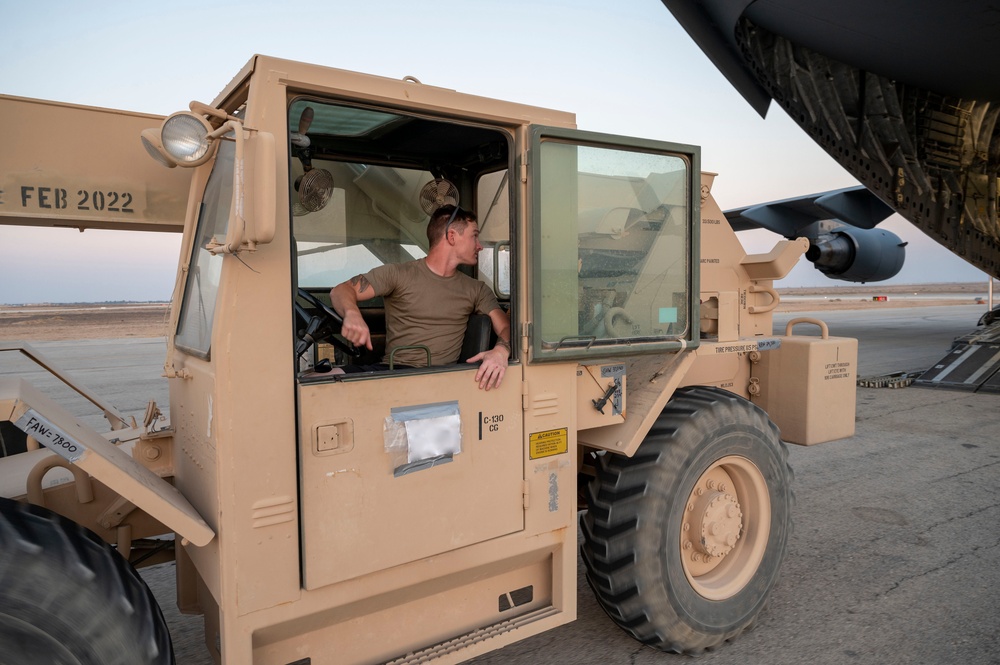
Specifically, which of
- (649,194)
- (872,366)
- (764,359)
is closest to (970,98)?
(872,366)

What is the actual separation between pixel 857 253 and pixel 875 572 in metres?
14.6

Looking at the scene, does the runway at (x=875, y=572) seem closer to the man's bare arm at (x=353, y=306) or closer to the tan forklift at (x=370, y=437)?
the tan forklift at (x=370, y=437)

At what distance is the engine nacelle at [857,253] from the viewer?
16.6m

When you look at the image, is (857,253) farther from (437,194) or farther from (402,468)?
(402,468)

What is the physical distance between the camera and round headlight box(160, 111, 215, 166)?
6.71ft

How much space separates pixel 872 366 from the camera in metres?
13.4

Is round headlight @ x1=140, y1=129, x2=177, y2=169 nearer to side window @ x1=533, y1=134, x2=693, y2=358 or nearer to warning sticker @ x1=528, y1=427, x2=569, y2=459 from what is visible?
side window @ x1=533, y1=134, x2=693, y2=358

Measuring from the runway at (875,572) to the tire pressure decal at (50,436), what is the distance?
1.80 metres

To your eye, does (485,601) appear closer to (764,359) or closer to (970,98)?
(764,359)

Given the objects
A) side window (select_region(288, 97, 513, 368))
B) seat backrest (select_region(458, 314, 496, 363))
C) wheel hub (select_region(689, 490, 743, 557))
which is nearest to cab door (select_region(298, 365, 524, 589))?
seat backrest (select_region(458, 314, 496, 363))

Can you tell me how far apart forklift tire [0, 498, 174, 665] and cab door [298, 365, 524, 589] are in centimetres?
51

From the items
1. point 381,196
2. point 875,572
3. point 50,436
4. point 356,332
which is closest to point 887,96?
point 875,572

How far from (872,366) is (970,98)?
5422 mm

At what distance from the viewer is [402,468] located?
2377 millimetres
